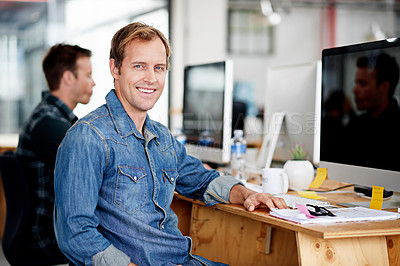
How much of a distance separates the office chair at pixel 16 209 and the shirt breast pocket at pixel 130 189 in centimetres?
82

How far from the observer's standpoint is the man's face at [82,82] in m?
2.83

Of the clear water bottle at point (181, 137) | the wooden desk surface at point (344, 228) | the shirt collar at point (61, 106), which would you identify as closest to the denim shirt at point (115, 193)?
the wooden desk surface at point (344, 228)

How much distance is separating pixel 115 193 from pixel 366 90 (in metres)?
0.97

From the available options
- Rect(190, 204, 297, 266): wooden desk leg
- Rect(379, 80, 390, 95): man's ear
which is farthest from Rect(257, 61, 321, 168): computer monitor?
Rect(379, 80, 390, 95): man's ear

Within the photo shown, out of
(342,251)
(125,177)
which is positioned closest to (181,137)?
(125,177)

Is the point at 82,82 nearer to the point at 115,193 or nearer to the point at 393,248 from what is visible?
the point at 115,193

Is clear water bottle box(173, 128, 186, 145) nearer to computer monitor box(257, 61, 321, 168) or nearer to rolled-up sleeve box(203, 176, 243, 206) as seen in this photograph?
computer monitor box(257, 61, 321, 168)

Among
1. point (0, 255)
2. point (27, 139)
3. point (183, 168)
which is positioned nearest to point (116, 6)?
point (0, 255)

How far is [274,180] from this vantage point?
6.61 ft

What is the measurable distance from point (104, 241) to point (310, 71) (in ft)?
5.14

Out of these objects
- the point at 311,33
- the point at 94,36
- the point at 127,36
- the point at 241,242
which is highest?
the point at 311,33

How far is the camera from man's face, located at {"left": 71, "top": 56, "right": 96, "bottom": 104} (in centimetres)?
283

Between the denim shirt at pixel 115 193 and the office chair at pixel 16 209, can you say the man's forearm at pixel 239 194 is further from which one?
the office chair at pixel 16 209

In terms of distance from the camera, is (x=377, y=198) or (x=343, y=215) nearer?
(x=343, y=215)
